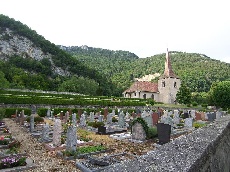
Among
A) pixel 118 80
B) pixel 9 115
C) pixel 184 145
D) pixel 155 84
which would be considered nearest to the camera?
pixel 184 145

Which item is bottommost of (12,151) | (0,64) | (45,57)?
(12,151)

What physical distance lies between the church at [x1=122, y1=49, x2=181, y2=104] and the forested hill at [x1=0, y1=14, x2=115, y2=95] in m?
11.5

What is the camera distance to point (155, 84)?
66.8 meters

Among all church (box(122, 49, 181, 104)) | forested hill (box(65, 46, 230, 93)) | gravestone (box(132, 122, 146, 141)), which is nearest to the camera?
gravestone (box(132, 122, 146, 141))

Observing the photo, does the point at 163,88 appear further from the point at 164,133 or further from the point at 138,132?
the point at 164,133

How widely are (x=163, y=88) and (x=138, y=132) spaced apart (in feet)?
159

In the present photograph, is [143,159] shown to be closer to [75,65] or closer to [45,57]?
[75,65]

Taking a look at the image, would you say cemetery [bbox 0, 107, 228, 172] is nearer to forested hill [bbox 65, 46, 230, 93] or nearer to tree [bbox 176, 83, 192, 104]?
tree [bbox 176, 83, 192, 104]

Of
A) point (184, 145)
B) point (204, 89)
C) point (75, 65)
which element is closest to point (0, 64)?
point (75, 65)

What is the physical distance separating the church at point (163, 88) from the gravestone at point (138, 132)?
47053mm

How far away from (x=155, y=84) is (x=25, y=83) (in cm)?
3648

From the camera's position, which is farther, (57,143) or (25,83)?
(25,83)

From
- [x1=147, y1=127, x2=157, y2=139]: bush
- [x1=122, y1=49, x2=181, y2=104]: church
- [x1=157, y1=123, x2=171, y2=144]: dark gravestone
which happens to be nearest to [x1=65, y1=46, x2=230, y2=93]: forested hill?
[x1=122, y1=49, x2=181, y2=104]: church

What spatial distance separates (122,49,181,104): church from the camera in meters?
62.3
